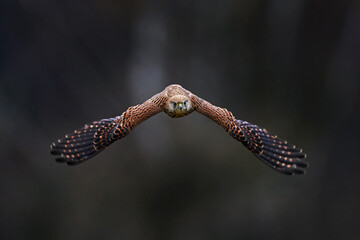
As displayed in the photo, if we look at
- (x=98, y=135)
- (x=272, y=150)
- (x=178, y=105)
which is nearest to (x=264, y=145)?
(x=272, y=150)

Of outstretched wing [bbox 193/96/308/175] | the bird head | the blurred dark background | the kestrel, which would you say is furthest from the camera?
the blurred dark background

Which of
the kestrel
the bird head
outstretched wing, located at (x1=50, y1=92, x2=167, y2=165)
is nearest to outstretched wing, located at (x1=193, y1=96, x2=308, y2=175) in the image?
the kestrel

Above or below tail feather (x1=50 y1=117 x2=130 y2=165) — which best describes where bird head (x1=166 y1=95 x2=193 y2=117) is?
above

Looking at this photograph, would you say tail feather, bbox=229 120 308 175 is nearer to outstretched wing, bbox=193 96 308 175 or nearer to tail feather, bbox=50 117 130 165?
outstretched wing, bbox=193 96 308 175

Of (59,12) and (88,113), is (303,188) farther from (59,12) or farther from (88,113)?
(59,12)

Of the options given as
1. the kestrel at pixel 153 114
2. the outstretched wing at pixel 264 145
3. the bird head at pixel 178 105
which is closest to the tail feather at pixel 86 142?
the kestrel at pixel 153 114

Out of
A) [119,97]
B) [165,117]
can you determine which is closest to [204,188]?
[165,117]
